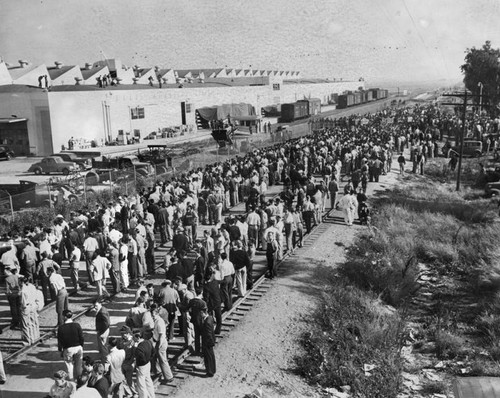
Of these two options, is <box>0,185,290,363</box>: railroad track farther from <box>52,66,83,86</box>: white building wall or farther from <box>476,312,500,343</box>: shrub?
<box>52,66,83,86</box>: white building wall

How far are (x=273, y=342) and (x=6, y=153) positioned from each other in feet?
123

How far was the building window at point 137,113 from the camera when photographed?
50.0m

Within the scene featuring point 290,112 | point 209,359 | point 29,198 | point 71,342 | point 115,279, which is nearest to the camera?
point 71,342

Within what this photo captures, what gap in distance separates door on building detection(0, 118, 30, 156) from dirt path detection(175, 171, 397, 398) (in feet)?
111

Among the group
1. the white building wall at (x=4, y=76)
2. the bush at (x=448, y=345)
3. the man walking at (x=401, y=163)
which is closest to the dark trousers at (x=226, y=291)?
the bush at (x=448, y=345)

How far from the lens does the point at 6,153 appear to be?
Answer: 142ft

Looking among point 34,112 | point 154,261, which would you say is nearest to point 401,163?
point 154,261

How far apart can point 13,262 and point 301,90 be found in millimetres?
81420

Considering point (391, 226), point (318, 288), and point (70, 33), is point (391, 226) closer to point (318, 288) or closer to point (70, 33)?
point (318, 288)

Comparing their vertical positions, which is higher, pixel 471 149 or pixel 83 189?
pixel 83 189

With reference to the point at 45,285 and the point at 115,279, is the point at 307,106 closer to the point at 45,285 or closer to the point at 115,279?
the point at 115,279

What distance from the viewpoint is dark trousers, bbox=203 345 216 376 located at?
1049 cm

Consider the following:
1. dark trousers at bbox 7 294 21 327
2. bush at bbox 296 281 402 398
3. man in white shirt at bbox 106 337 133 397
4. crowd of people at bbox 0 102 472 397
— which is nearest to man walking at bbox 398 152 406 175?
crowd of people at bbox 0 102 472 397

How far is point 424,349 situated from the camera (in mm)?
12922
